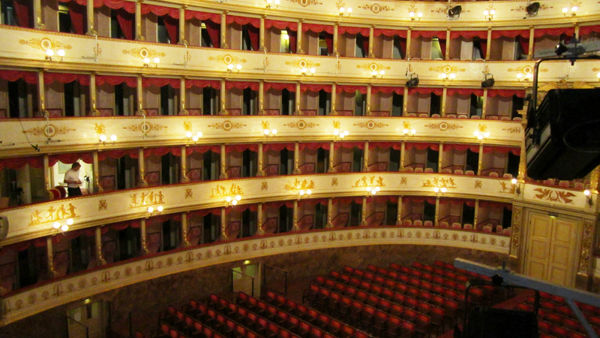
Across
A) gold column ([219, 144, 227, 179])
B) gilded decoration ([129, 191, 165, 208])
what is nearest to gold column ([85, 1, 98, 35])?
gilded decoration ([129, 191, 165, 208])

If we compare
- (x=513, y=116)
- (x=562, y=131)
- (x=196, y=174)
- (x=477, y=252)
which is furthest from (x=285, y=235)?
(x=562, y=131)

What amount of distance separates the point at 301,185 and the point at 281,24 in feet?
23.5

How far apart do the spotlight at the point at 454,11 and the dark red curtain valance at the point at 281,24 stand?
7454 mm

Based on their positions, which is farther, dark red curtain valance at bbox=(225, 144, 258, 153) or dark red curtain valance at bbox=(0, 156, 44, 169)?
dark red curtain valance at bbox=(225, 144, 258, 153)

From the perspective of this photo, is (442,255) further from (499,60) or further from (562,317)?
(499,60)

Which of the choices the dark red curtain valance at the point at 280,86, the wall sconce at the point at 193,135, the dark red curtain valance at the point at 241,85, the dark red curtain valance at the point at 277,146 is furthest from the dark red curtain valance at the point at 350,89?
the wall sconce at the point at 193,135

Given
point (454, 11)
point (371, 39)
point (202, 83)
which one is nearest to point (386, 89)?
point (371, 39)

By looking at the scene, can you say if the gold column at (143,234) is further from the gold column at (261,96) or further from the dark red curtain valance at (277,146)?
the gold column at (261,96)

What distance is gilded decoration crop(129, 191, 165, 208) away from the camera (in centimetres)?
1949

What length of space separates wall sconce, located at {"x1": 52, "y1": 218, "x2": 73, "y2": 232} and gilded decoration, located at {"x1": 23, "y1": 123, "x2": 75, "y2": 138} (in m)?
2.82

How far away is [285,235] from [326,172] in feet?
12.4

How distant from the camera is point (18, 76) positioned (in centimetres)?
1673

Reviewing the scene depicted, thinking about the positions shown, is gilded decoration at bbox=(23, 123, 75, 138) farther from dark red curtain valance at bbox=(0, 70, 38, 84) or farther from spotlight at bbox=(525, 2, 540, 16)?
spotlight at bbox=(525, 2, 540, 16)

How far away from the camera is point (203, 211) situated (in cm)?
2181
